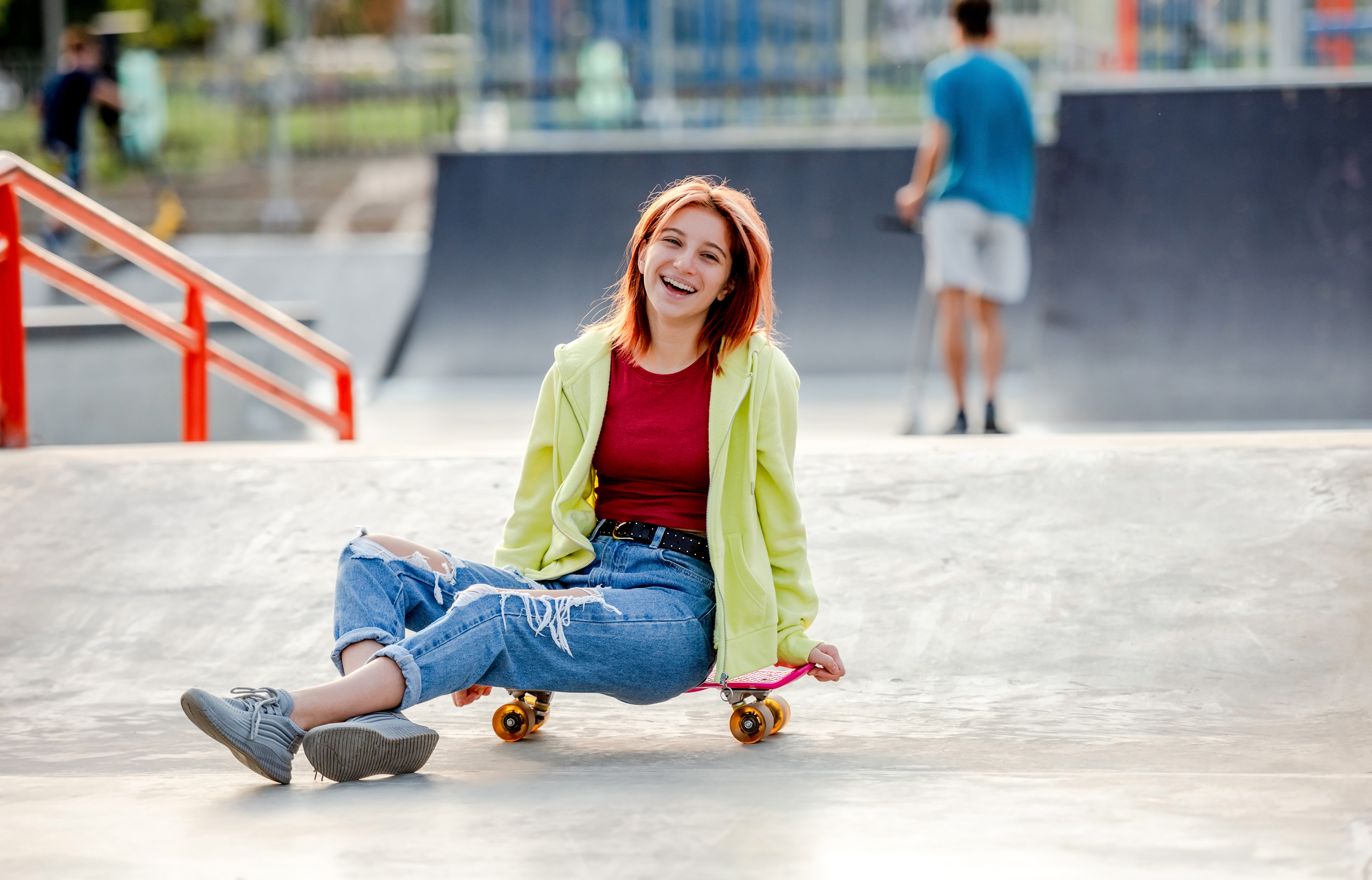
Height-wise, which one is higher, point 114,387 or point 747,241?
point 747,241

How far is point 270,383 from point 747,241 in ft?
15.4

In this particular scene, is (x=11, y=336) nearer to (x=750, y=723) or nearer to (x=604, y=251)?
(x=750, y=723)

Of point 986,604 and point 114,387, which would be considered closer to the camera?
point 986,604

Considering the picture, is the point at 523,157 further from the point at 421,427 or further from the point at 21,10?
the point at 21,10

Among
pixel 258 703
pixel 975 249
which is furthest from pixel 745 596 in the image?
pixel 975 249

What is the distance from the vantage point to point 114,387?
9.77 m

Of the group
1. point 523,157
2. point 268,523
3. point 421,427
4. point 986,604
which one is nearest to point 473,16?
point 523,157

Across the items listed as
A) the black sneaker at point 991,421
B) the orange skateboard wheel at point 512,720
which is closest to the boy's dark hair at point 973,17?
the black sneaker at point 991,421

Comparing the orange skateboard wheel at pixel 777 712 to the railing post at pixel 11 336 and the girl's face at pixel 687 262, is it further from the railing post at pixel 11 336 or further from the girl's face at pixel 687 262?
the railing post at pixel 11 336

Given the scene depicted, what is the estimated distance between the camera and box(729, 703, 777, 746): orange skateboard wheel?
10.9 feet

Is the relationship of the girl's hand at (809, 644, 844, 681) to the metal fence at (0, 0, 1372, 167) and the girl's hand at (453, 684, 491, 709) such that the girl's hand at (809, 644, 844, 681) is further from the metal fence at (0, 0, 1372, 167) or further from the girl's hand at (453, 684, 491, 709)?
the metal fence at (0, 0, 1372, 167)

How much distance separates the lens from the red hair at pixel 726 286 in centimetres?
329

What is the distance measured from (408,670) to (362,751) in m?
0.18


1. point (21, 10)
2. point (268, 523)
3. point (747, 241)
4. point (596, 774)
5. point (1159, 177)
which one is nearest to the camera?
point (596, 774)
